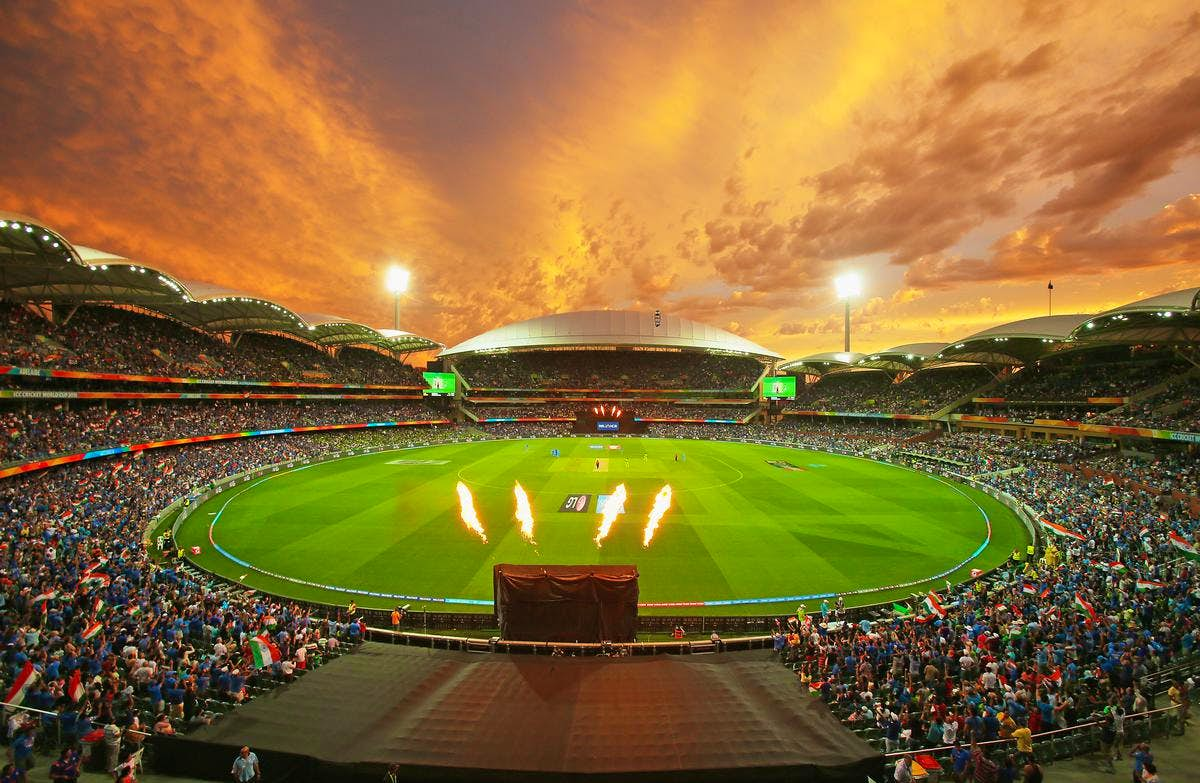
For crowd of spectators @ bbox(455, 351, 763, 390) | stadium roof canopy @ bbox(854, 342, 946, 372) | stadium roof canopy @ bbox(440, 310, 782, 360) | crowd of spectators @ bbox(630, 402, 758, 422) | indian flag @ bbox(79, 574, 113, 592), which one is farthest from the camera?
crowd of spectators @ bbox(455, 351, 763, 390)

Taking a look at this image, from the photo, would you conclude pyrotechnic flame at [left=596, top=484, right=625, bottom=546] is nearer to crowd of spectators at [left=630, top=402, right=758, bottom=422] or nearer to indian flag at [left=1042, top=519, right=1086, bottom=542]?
indian flag at [left=1042, top=519, right=1086, bottom=542]

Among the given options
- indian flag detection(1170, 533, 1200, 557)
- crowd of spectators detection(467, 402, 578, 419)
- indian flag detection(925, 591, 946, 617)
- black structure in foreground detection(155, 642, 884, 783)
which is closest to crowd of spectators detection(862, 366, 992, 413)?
crowd of spectators detection(467, 402, 578, 419)

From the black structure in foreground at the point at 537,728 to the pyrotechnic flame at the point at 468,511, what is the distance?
50.8 feet

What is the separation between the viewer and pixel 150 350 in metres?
48.2

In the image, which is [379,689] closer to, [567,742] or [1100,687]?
[567,742]

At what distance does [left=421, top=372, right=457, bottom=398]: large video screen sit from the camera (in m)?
85.1

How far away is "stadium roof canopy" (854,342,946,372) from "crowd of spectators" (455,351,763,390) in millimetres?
26384

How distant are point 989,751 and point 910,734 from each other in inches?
52.4

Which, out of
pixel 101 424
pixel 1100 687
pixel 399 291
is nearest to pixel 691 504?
pixel 1100 687

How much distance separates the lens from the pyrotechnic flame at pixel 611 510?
27698 mm

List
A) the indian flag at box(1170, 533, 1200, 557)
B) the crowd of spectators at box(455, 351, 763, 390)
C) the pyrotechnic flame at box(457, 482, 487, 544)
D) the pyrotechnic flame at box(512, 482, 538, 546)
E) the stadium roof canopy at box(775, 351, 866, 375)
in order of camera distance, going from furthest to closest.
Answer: the crowd of spectators at box(455, 351, 763, 390)
the stadium roof canopy at box(775, 351, 866, 375)
the pyrotechnic flame at box(457, 482, 487, 544)
the pyrotechnic flame at box(512, 482, 538, 546)
the indian flag at box(1170, 533, 1200, 557)

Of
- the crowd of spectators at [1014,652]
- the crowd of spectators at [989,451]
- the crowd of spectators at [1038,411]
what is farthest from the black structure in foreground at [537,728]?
the crowd of spectators at [1038,411]

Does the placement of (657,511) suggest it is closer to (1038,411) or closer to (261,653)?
(261,653)

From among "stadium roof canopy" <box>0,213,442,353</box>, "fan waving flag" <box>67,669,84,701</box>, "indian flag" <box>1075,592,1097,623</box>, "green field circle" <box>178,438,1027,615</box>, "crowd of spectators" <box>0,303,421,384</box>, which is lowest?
"green field circle" <box>178,438,1027,615</box>
